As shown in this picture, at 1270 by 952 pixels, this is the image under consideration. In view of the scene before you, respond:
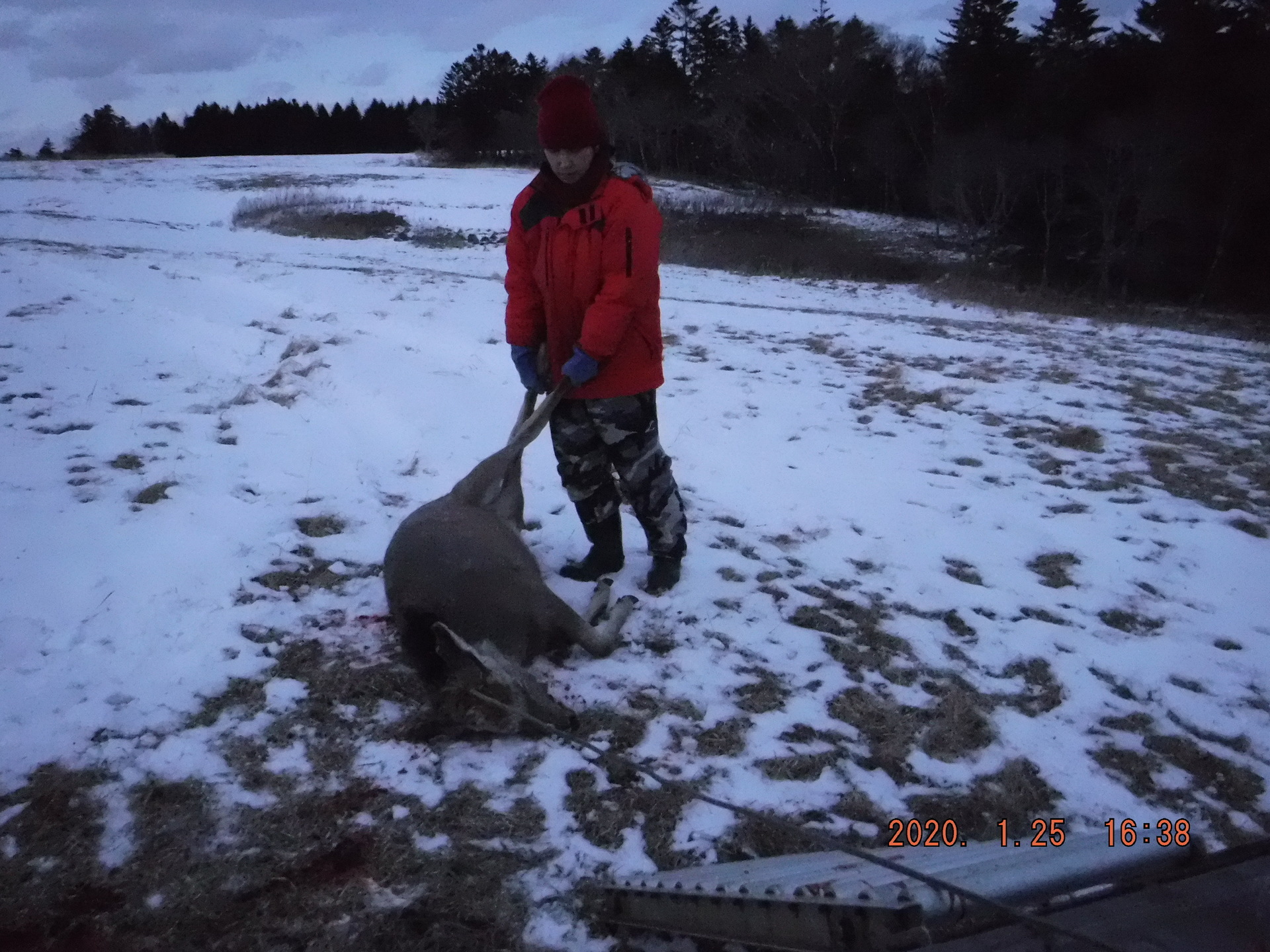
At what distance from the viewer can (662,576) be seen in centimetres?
385

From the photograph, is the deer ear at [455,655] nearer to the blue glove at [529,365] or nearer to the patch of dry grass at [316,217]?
the blue glove at [529,365]

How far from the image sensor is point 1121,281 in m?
20.9

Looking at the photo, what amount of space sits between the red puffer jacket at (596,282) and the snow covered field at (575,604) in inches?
43.9

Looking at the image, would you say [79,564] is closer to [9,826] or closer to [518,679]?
[9,826]

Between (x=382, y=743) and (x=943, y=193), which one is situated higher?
A: (x=943, y=193)

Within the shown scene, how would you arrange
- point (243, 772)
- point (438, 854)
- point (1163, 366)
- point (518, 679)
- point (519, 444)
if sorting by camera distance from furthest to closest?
point (1163, 366) < point (519, 444) < point (518, 679) < point (243, 772) < point (438, 854)

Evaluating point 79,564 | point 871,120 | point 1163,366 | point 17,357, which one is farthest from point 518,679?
point 871,120

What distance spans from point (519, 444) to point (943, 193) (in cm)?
2825

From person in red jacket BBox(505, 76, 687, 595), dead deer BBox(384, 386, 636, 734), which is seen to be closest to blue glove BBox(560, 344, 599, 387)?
person in red jacket BBox(505, 76, 687, 595)

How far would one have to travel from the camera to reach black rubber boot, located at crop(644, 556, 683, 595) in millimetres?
3842

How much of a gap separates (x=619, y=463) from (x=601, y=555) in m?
0.55
